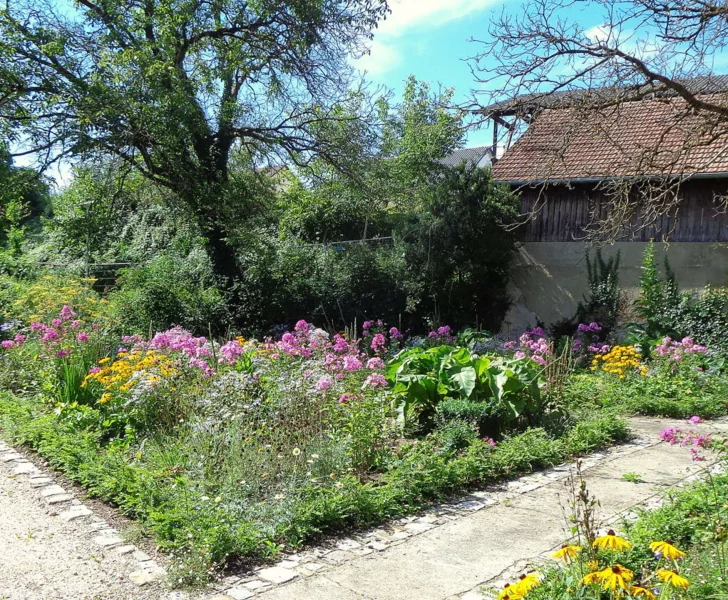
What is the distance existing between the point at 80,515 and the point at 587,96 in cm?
524

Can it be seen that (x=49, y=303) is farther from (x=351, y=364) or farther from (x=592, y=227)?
(x=592, y=227)

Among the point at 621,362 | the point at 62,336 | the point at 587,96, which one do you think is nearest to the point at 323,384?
the point at 587,96

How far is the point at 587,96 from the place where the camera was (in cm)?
554

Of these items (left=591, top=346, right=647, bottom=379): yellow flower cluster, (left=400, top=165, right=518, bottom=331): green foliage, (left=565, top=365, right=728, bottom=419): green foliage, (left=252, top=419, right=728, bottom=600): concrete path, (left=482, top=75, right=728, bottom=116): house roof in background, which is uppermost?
(left=482, top=75, right=728, bottom=116): house roof in background

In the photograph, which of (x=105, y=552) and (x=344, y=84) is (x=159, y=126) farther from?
(x=105, y=552)

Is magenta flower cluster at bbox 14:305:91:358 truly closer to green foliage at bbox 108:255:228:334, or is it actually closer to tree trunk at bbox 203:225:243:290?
green foliage at bbox 108:255:228:334

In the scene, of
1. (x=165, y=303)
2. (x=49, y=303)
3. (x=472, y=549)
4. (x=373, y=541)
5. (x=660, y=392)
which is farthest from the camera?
(x=165, y=303)

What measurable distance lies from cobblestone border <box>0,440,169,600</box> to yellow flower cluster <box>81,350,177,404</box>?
948 millimetres

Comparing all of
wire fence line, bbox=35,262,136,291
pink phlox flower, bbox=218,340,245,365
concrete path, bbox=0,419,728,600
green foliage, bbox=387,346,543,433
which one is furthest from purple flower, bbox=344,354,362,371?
wire fence line, bbox=35,262,136,291

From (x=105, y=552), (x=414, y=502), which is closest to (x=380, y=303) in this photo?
(x=414, y=502)

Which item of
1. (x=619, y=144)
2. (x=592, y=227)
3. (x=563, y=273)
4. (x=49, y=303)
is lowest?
(x=49, y=303)

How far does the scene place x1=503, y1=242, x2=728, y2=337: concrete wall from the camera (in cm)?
1240

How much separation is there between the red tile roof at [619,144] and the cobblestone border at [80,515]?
445 cm

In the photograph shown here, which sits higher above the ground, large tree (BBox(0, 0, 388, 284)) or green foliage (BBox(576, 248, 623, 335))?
large tree (BBox(0, 0, 388, 284))
